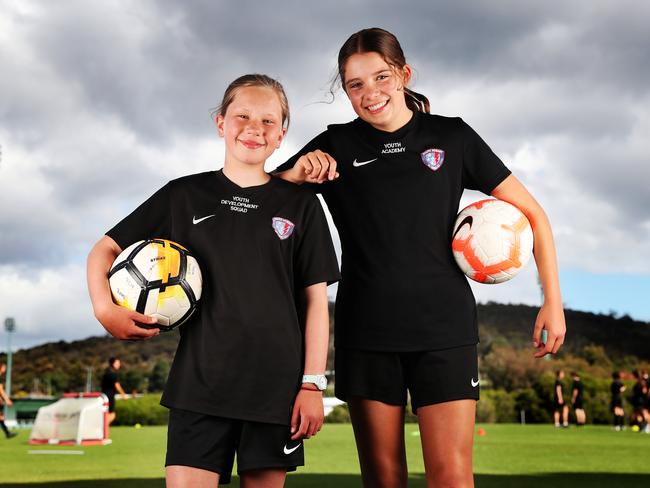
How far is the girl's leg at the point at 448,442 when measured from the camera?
3.35 m

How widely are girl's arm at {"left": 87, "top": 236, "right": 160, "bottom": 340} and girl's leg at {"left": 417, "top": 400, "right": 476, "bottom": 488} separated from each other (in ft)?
4.26

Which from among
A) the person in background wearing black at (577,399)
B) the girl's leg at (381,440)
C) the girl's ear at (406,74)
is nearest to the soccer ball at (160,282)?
the girl's leg at (381,440)

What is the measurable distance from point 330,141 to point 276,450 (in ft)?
5.11

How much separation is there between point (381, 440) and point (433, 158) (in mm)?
1357

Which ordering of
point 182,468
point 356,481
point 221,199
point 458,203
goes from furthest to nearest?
1. point 356,481
2. point 458,203
3. point 221,199
4. point 182,468

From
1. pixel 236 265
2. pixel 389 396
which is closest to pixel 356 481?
pixel 389 396

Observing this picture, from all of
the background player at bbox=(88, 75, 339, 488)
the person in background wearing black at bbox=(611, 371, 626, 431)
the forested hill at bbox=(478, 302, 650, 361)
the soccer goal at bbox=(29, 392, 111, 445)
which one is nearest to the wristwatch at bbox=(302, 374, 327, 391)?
the background player at bbox=(88, 75, 339, 488)

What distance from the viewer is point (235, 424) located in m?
3.09

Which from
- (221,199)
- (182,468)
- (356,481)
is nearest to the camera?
(182,468)

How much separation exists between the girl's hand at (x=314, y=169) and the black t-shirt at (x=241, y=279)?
0.10 m

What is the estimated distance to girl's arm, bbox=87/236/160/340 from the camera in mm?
3121

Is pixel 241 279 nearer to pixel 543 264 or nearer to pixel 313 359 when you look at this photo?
pixel 313 359

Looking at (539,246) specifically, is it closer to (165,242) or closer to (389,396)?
(389,396)

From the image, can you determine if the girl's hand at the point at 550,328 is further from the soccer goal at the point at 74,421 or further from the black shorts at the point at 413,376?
the soccer goal at the point at 74,421
